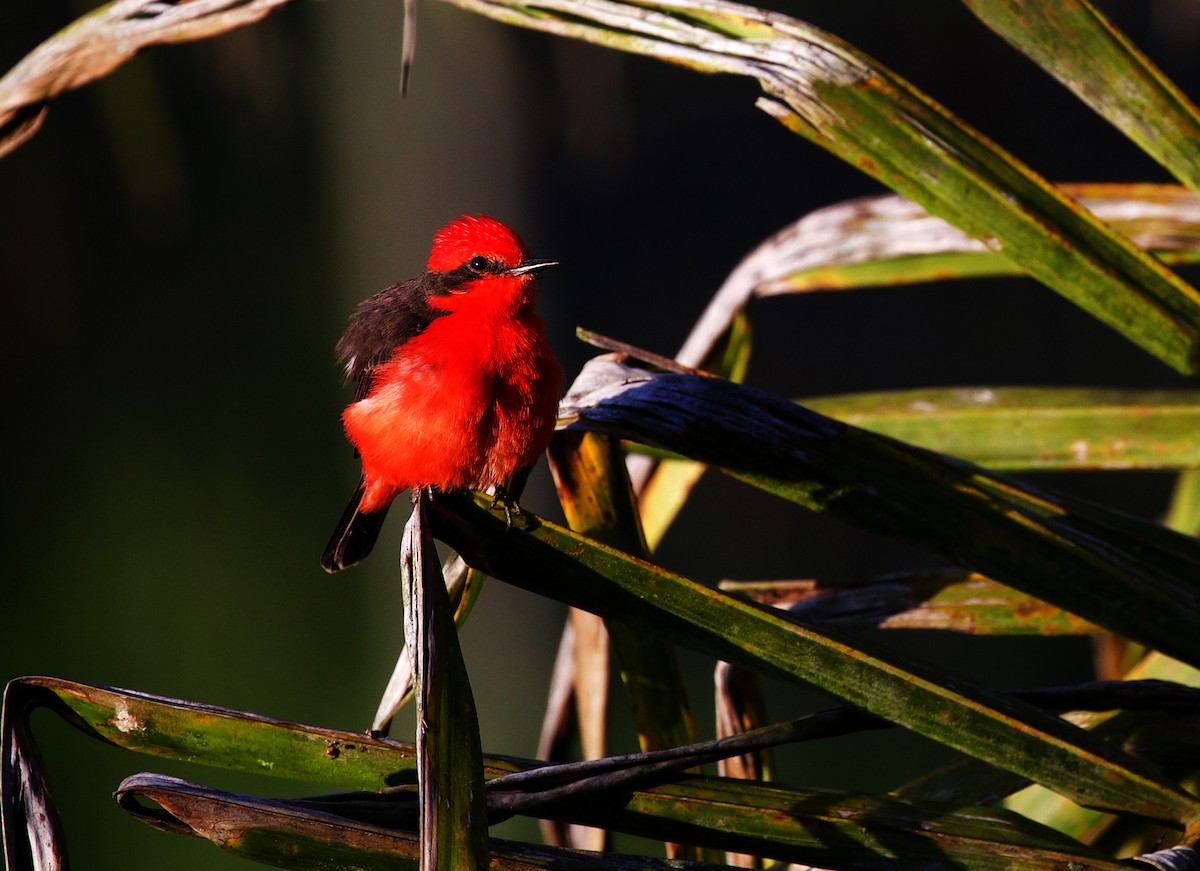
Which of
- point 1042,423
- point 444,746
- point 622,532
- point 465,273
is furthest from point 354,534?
point 444,746

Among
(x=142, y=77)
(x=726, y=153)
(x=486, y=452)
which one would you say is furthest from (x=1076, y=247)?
(x=726, y=153)

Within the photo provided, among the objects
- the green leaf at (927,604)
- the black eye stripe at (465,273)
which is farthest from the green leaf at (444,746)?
the black eye stripe at (465,273)

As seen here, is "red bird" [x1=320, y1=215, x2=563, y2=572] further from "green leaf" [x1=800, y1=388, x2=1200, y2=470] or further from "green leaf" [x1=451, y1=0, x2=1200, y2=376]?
"green leaf" [x1=451, y1=0, x2=1200, y2=376]

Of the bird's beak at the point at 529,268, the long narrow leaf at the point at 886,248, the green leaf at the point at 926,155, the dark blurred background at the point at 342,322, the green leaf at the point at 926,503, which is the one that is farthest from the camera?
the dark blurred background at the point at 342,322

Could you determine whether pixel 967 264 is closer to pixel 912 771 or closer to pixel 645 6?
pixel 645 6

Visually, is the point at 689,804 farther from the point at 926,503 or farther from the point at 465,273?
the point at 465,273

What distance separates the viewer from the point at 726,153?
592cm

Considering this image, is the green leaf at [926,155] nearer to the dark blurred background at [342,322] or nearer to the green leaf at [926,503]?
the green leaf at [926,503]

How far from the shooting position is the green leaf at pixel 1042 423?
66.2 inches

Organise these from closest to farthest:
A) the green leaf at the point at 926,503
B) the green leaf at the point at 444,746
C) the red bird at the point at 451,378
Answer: the green leaf at the point at 444,746 → the green leaf at the point at 926,503 → the red bird at the point at 451,378

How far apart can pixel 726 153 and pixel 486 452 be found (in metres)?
4.32

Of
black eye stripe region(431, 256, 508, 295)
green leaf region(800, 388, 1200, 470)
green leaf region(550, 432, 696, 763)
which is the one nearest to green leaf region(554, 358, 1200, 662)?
green leaf region(550, 432, 696, 763)

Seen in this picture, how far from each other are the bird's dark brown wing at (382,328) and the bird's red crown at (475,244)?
0.06 m

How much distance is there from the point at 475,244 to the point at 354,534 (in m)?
0.62
